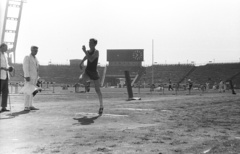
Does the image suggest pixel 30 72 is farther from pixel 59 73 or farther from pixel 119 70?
pixel 119 70

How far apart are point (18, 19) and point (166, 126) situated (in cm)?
4888

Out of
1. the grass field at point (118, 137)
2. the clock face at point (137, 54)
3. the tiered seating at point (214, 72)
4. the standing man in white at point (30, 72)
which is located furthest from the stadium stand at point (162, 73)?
the grass field at point (118, 137)

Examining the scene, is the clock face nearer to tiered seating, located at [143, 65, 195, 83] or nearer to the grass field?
tiered seating, located at [143, 65, 195, 83]

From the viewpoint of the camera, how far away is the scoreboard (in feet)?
311

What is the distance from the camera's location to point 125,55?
95.2 meters

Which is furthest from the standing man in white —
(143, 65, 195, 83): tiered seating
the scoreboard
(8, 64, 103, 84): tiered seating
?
the scoreboard

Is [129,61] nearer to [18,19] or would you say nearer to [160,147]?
[18,19]

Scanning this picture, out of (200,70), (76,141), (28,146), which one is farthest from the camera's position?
(200,70)

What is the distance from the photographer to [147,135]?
193 inches

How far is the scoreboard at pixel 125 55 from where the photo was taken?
94.8m

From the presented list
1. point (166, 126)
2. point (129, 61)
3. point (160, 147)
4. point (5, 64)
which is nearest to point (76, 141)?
point (160, 147)

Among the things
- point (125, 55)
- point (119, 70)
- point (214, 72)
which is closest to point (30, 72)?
point (214, 72)

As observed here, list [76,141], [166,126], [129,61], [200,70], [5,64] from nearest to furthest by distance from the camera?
[76,141] → [166,126] → [5,64] → [200,70] → [129,61]

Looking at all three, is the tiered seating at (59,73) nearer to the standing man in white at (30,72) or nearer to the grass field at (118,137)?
the standing man in white at (30,72)
